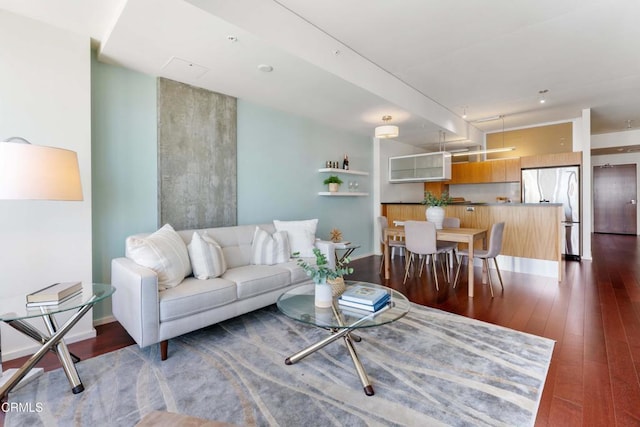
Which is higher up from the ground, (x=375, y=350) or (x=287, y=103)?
(x=287, y=103)

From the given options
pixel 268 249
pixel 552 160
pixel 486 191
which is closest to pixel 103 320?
pixel 268 249

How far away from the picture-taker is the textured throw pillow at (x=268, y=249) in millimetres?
3184

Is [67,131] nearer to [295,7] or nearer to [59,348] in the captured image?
[59,348]

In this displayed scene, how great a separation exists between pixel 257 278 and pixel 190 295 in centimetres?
61

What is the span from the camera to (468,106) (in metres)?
5.13

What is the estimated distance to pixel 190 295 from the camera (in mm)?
2230

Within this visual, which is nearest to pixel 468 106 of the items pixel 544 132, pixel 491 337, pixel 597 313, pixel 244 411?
pixel 544 132

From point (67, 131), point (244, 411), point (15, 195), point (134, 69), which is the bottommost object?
point (244, 411)

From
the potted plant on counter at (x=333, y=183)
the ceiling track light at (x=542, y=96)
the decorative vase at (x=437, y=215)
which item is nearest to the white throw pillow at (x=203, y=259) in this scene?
the potted plant on counter at (x=333, y=183)

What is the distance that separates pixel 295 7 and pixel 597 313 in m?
4.04

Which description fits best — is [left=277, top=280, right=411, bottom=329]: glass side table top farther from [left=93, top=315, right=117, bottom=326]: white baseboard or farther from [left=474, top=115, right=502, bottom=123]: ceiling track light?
[left=474, top=115, right=502, bottom=123]: ceiling track light

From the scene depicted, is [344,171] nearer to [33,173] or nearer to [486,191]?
[33,173]

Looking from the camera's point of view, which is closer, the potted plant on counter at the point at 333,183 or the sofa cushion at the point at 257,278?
the sofa cushion at the point at 257,278

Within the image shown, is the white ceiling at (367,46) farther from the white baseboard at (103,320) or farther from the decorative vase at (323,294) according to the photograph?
the white baseboard at (103,320)
